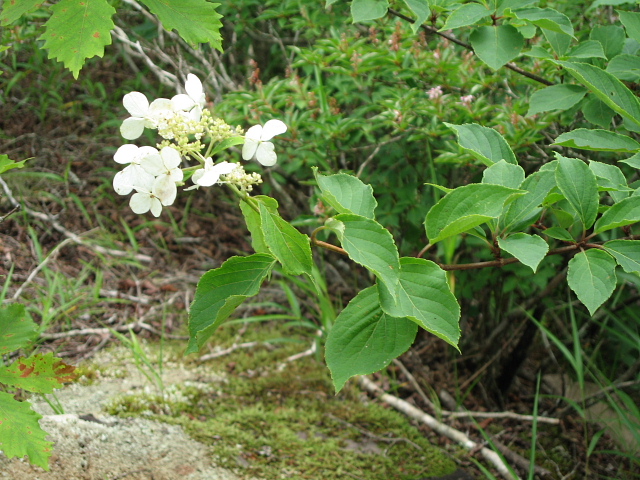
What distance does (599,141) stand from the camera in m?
1.16

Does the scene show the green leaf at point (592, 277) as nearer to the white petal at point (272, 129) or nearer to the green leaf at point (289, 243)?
the green leaf at point (289, 243)

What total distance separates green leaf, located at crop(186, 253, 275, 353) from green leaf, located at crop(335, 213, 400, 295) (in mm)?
151

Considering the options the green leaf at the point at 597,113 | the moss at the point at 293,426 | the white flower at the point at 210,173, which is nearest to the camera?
the white flower at the point at 210,173

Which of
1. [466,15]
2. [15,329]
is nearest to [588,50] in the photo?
[466,15]

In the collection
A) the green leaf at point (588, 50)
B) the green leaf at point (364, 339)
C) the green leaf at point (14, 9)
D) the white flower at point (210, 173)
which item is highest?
the green leaf at point (14, 9)

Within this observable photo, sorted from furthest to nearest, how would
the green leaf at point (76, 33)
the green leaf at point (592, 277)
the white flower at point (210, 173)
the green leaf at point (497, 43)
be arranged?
1. the green leaf at point (497, 43)
2. the green leaf at point (76, 33)
3. the green leaf at point (592, 277)
4. the white flower at point (210, 173)

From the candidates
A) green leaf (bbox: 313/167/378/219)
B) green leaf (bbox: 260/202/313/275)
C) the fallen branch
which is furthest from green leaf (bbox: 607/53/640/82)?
the fallen branch

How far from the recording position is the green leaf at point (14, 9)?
106 cm

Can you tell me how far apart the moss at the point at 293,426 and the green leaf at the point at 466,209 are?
1.02m

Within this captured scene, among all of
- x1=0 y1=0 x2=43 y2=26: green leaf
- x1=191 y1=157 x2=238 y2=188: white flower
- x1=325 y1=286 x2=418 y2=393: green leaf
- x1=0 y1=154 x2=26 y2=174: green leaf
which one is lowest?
x1=325 y1=286 x2=418 y2=393: green leaf

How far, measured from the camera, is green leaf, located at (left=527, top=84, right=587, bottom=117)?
142 centimetres

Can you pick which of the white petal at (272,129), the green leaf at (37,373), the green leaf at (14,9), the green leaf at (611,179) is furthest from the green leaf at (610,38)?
the green leaf at (37,373)

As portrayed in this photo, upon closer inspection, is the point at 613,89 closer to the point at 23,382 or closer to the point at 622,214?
the point at 622,214

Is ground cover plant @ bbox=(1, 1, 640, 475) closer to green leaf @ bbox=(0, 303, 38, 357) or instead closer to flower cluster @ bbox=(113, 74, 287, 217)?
flower cluster @ bbox=(113, 74, 287, 217)
